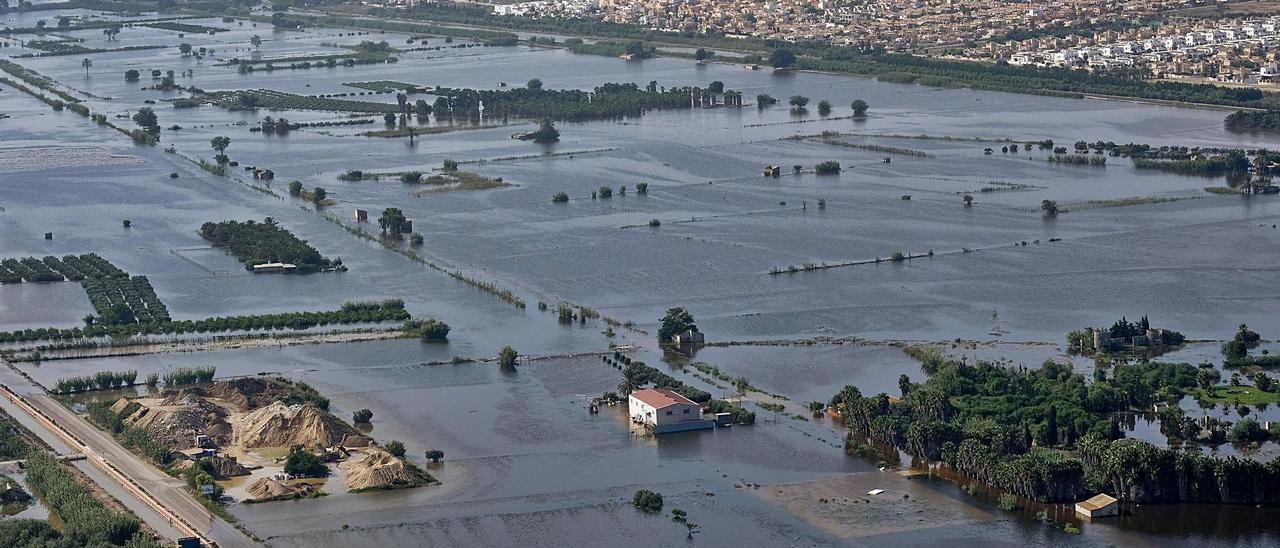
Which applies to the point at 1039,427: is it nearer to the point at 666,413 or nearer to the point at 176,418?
the point at 666,413

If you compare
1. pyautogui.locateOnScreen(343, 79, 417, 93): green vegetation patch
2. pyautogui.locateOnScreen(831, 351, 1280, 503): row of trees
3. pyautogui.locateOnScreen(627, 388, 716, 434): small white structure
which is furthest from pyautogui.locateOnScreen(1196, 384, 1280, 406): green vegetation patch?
pyautogui.locateOnScreen(343, 79, 417, 93): green vegetation patch

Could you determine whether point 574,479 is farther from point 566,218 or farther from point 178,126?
point 178,126

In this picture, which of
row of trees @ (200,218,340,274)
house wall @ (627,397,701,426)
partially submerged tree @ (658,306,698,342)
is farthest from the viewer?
row of trees @ (200,218,340,274)

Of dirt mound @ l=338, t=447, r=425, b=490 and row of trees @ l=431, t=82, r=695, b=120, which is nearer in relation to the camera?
dirt mound @ l=338, t=447, r=425, b=490

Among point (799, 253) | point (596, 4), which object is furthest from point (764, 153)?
point (596, 4)

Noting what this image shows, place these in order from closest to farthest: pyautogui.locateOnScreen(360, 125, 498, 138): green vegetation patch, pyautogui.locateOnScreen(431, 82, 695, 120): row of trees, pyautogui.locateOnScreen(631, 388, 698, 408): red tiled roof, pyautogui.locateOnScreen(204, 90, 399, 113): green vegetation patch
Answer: pyautogui.locateOnScreen(631, 388, 698, 408): red tiled roof → pyautogui.locateOnScreen(360, 125, 498, 138): green vegetation patch → pyautogui.locateOnScreen(431, 82, 695, 120): row of trees → pyautogui.locateOnScreen(204, 90, 399, 113): green vegetation patch

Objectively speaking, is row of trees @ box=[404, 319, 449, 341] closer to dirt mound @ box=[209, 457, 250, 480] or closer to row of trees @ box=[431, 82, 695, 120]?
dirt mound @ box=[209, 457, 250, 480]

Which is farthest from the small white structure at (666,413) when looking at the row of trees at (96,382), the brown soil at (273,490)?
the row of trees at (96,382)

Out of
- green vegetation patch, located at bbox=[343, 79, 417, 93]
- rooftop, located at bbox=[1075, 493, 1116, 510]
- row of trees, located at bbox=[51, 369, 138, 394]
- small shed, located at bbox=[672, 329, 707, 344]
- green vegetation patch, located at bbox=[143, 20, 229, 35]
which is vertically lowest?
green vegetation patch, located at bbox=[143, 20, 229, 35]
